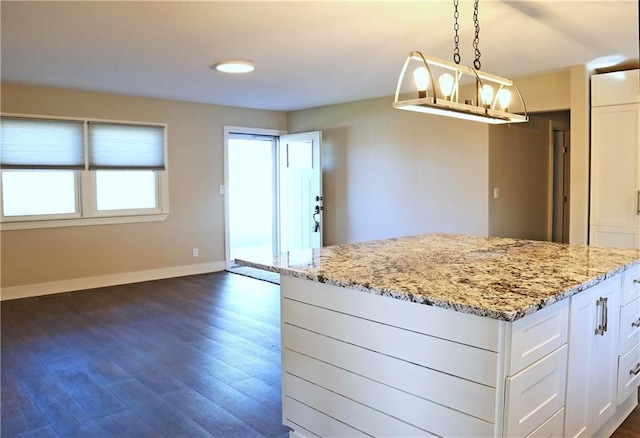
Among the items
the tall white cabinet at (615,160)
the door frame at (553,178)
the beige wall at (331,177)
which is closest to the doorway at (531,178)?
the door frame at (553,178)

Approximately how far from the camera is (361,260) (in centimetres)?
247

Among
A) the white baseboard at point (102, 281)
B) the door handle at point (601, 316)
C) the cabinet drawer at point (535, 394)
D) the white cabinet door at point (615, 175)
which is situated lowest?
the white baseboard at point (102, 281)

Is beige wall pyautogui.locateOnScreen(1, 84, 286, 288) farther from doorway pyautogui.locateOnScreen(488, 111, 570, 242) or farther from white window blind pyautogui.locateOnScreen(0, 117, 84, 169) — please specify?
doorway pyautogui.locateOnScreen(488, 111, 570, 242)

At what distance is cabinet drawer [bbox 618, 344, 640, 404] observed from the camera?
2.51 meters

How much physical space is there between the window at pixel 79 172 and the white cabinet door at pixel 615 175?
482 centimetres

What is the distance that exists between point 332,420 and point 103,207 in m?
4.66

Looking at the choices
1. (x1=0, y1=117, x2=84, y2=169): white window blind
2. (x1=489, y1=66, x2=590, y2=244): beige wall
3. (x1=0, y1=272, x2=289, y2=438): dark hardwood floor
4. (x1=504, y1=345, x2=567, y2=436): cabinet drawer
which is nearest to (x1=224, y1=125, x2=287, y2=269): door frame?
(x1=0, y1=272, x2=289, y2=438): dark hardwood floor

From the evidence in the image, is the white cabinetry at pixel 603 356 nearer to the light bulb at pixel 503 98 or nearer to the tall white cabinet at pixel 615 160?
the light bulb at pixel 503 98

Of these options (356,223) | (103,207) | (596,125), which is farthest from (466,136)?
(103,207)

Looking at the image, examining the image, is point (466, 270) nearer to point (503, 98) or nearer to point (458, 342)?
point (458, 342)

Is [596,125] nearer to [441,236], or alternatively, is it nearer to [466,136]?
[466,136]

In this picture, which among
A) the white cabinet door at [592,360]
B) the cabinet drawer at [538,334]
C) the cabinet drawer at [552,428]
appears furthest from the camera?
the white cabinet door at [592,360]

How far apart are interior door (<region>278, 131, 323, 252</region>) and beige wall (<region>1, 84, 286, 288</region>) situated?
2.05ft

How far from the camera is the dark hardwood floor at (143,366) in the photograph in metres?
2.64
